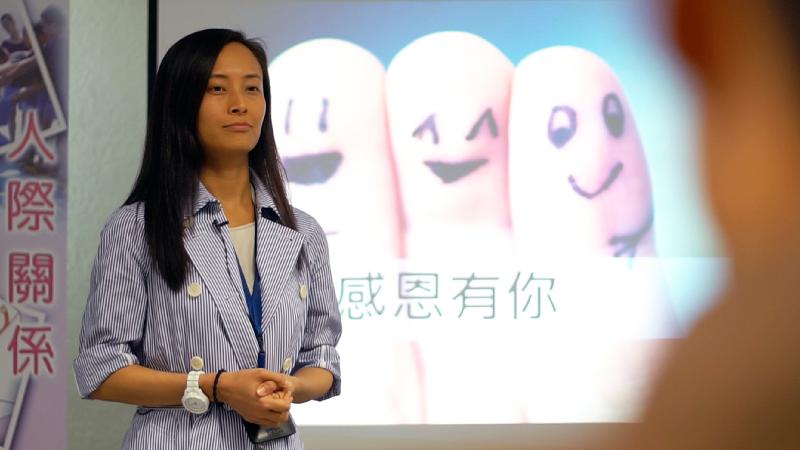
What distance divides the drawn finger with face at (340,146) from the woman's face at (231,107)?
181cm

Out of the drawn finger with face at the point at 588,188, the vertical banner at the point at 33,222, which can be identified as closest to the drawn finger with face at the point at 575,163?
the drawn finger with face at the point at 588,188

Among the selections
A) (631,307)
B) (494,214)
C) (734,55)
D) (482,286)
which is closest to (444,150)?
(494,214)

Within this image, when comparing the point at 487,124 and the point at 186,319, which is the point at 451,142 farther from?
the point at 186,319

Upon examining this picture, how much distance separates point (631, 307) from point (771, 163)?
778 mm

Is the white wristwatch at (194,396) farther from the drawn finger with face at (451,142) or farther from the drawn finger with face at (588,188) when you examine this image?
the drawn finger with face at (588,188)

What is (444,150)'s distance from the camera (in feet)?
11.0


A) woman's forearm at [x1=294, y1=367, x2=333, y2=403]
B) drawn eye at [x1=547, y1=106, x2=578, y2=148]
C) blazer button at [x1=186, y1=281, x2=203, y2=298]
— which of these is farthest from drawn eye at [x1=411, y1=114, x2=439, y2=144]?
blazer button at [x1=186, y1=281, x2=203, y2=298]

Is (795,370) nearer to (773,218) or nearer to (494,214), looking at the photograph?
(773,218)

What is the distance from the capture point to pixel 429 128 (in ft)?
11.0

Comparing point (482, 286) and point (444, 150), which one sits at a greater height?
point (444, 150)

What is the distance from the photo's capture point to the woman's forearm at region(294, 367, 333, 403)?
4.72ft

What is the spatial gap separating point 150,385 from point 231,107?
421 mm

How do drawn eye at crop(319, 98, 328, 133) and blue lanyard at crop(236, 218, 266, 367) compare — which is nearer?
blue lanyard at crop(236, 218, 266, 367)

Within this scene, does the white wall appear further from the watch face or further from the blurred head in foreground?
the watch face
